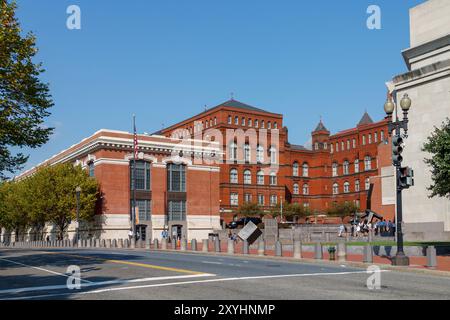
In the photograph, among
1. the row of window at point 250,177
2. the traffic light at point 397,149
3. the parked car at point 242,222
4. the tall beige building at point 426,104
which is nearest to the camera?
the traffic light at point 397,149

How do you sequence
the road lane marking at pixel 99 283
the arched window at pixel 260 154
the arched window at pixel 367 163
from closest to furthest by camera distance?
the road lane marking at pixel 99 283
the arched window at pixel 260 154
the arched window at pixel 367 163

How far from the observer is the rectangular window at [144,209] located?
69.5 m

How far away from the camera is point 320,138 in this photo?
112m

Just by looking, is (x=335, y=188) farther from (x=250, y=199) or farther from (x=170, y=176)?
(x=170, y=176)

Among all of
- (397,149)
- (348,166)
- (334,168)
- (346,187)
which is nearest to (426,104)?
(397,149)

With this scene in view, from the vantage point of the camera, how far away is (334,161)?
354 ft

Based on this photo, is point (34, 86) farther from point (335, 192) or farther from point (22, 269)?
point (335, 192)

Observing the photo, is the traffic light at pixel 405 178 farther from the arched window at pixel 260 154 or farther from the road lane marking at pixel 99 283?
the arched window at pixel 260 154

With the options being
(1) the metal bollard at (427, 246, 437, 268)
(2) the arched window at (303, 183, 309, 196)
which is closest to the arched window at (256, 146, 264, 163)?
(2) the arched window at (303, 183, 309, 196)

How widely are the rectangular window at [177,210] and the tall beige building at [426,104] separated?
1645 inches

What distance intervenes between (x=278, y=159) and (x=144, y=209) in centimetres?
3540

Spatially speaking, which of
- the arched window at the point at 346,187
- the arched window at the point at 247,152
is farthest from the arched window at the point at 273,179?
the arched window at the point at 346,187
